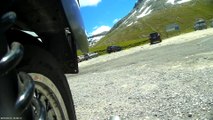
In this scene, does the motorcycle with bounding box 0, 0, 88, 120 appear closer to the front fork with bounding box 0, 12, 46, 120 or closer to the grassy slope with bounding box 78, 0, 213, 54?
the front fork with bounding box 0, 12, 46, 120

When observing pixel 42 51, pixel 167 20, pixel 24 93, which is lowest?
pixel 167 20

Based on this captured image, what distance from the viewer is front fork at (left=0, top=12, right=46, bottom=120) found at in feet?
4.79

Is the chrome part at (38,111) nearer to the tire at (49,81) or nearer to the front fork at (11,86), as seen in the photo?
the front fork at (11,86)

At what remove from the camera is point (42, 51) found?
2.66 meters

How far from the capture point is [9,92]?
151 centimetres

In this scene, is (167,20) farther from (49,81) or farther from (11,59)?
(11,59)

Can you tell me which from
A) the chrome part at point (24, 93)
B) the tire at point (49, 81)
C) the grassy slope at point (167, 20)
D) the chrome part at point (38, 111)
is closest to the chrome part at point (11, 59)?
the chrome part at point (24, 93)

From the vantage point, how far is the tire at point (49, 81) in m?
2.41

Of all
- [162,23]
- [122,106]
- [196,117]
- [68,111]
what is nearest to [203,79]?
[122,106]

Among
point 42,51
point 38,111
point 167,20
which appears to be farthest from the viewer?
point 167,20

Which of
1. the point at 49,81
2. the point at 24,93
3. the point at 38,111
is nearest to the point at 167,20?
the point at 49,81

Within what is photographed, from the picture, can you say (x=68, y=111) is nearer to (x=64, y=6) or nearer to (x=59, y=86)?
(x=59, y=86)

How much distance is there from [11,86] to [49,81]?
113cm

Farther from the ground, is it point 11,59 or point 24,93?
point 11,59
